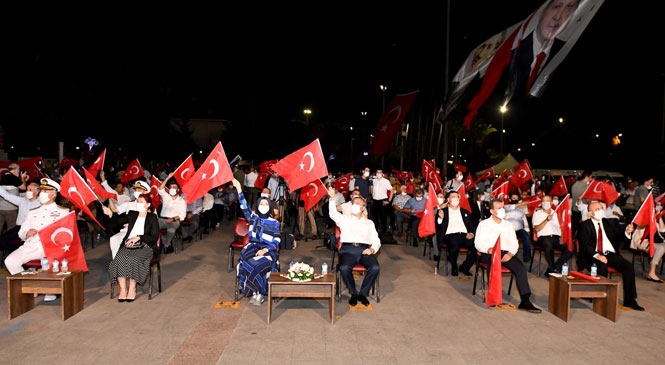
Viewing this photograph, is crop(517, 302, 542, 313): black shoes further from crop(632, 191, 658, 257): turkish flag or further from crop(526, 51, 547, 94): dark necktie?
crop(526, 51, 547, 94): dark necktie

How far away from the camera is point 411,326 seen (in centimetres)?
752

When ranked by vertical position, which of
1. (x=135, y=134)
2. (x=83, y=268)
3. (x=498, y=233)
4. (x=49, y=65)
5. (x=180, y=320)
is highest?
(x=49, y=65)

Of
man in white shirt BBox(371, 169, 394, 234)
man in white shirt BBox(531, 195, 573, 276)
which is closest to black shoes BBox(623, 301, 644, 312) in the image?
man in white shirt BBox(531, 195, 573, 276)

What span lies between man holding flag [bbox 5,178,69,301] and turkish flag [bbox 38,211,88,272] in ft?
2.71

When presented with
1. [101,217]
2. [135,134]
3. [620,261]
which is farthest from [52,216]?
[135,134]

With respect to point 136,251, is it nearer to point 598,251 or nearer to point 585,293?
point 585,293

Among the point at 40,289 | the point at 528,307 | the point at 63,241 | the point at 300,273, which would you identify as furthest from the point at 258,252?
the point at 528,307

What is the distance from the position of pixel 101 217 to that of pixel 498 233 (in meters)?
10.1

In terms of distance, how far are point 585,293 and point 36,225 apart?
8.53 meters

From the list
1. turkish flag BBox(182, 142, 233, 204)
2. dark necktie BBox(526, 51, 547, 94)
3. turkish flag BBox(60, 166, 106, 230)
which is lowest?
turkish flag BBox(60, 166, 106, 230)

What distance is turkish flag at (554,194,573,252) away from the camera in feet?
33.2

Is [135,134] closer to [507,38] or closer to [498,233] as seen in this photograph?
[507,38]

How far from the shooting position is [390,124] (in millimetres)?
21875

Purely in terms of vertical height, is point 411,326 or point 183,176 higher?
point 183,176
